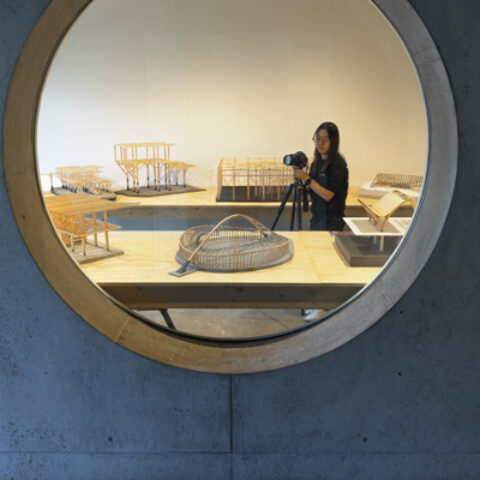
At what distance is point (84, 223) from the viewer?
1427 mm

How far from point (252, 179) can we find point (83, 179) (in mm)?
482

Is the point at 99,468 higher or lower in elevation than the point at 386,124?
lower

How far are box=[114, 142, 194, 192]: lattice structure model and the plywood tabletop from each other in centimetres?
15

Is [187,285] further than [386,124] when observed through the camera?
Yes

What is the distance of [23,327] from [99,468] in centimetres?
48

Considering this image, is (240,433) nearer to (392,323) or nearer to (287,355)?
(287,355)

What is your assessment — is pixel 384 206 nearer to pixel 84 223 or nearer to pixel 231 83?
pixel 231 83

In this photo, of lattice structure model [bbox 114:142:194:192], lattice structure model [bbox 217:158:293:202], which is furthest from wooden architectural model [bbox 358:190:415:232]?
lattice structure model [bbox 114:142:194:192]

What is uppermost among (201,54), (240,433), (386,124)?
(201,54)

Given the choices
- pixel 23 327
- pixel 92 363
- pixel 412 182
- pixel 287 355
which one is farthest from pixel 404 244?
pixel 23 327

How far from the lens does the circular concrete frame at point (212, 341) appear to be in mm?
1237

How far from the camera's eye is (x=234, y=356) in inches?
55.8

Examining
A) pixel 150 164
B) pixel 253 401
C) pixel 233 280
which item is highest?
pixel 150 164

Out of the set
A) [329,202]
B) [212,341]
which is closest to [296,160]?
[329,202]
